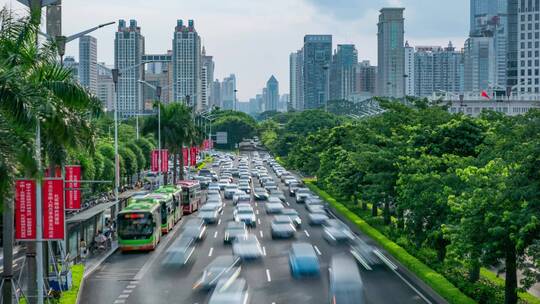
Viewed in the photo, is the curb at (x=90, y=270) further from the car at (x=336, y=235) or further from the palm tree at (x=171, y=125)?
the palm tree at (x=171, y=125)

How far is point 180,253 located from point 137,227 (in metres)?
4.62

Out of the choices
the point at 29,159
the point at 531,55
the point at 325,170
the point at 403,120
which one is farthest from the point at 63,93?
the point at 531,55

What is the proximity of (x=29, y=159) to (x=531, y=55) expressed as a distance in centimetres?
13855

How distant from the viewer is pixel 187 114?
69250 mm

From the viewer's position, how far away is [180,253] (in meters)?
33.7

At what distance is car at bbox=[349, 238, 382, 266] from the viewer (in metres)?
34.0

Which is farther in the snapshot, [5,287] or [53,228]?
[53,228]

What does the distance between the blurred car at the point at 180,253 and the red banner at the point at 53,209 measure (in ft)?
36.9

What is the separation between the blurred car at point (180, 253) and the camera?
109 ft

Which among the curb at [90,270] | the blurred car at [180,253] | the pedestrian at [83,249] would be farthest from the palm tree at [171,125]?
the pedestrian at [83,249]

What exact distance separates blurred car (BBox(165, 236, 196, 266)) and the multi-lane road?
0.30m

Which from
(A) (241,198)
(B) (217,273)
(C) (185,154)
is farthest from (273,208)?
(B) (217,273)

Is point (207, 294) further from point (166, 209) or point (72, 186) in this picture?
point (166, 209)

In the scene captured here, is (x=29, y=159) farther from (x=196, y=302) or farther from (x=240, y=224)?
(x=240, y=224)
